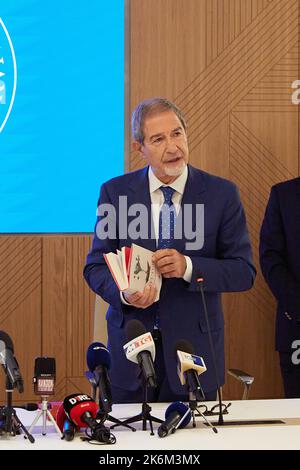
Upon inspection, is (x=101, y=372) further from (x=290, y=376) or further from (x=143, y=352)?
(x=290, y=376)

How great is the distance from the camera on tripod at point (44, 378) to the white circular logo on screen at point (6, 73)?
9.84 ft

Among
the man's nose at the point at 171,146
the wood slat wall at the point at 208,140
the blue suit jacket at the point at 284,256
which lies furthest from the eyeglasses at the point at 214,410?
the wood slat wall at the point at 208,140

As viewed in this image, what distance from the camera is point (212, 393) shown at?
10.5 feet

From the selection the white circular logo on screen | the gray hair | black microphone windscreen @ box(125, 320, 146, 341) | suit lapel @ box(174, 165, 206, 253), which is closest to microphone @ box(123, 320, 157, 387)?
black microphone windscreen @ box(125, 320, 146, 341)

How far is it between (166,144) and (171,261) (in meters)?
0.53

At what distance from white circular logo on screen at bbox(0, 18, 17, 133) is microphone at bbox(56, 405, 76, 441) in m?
3.04

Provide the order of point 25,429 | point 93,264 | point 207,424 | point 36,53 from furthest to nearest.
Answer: point 36,53 → point 93,264 → point 207,424 → point 25,429

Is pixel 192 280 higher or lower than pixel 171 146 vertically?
lower

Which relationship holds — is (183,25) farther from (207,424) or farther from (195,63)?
(207,424)

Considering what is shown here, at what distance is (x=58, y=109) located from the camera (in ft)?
17.2

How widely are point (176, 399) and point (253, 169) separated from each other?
100 inches

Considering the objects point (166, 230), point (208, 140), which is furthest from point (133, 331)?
point (208, 140)

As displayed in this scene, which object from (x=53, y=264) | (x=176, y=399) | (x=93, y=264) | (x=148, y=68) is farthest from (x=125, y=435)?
(x=148, y=68)

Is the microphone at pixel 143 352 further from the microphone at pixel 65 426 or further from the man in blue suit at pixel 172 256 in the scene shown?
the man in blue suit at pixel 172 256
